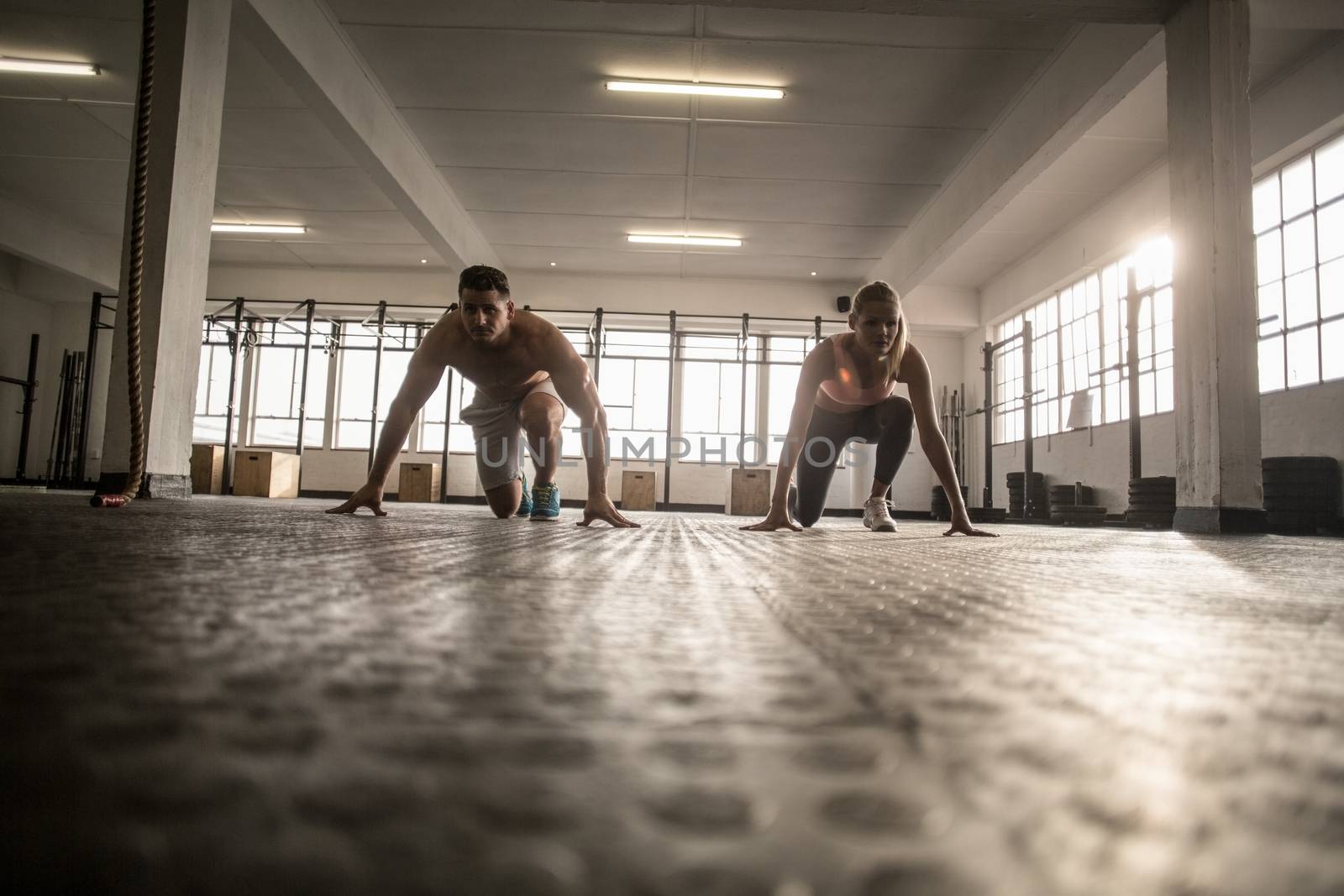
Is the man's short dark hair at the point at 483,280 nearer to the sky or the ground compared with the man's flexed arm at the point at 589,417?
nearer to the sky

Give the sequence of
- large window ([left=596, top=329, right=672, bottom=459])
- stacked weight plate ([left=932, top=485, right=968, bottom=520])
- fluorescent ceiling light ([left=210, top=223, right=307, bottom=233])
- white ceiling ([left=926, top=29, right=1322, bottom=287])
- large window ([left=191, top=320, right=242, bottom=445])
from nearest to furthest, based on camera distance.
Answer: white ceiling ([left=926, top=29, right=1322, bottom=287])
stacked weight plate ([left=932, top=485, right=968, bottom=520])
fluorescent ceiling light ([left=210, top=223, right=307, bottom=233])
large window ([left=596, top=329, right=672, bottom=459])
large window ([left=191, top=320, right=242, bottom=445])

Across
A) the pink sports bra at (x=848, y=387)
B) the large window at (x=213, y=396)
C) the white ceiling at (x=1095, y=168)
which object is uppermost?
the white ceiling at (x=1095, y=168)

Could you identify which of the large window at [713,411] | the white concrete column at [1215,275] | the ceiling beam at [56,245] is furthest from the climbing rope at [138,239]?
the large window at [713,411]

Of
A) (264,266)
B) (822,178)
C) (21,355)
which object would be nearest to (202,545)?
(822,178)

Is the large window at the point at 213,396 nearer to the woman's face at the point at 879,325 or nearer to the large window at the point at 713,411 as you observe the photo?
the large window at the point at 713,411

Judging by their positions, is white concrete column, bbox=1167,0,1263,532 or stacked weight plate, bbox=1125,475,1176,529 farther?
stacked weight plate, bbox=1125,475,1176,529

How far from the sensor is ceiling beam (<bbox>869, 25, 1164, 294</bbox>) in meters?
4.44

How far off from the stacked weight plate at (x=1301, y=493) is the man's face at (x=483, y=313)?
429cm

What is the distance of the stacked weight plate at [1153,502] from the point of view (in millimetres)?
5355

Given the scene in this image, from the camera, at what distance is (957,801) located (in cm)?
16

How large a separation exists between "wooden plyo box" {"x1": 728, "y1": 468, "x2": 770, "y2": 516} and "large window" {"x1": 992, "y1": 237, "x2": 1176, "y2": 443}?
9.35 feet

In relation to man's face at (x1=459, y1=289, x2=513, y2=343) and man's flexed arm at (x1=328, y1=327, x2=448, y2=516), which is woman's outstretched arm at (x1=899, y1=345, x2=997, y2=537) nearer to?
man's face at (x1=459, y1=289, x2=513, y2=343)

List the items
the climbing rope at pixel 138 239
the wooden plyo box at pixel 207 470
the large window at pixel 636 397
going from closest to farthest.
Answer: the climbing rope at pixel 138 239 → the wooden plyo box at pixel 207 470 → the large window at pixel 636 397

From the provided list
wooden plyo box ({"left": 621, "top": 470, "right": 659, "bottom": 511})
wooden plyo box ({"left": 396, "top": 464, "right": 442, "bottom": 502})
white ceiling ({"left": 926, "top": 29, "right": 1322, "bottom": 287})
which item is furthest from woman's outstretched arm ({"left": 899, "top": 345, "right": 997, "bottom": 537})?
wooden plyo box ({"left": 396, "top": 464, "right": 442, "bottom": 502})
